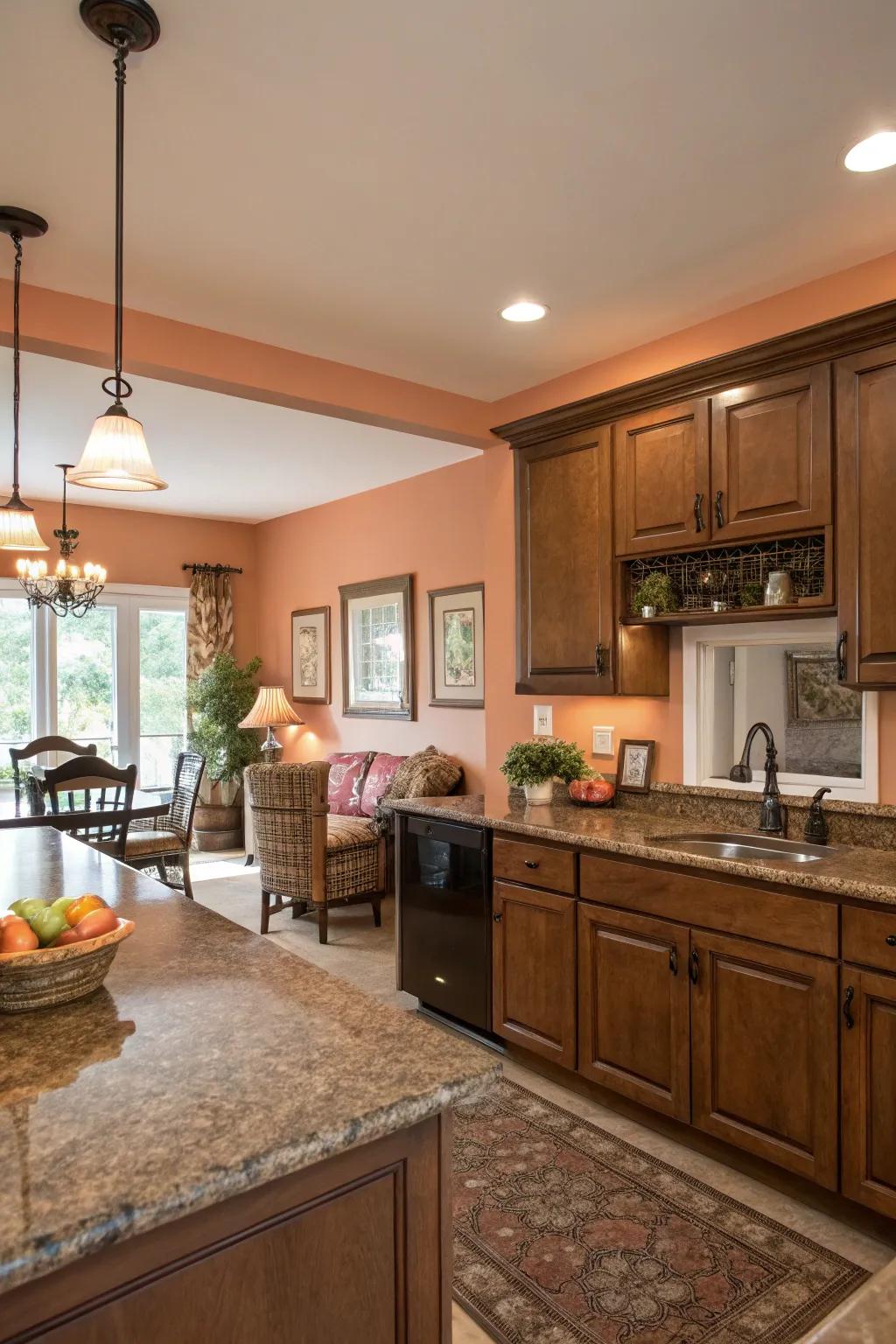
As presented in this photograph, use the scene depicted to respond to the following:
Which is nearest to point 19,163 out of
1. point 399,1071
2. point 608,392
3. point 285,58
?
point 285,58

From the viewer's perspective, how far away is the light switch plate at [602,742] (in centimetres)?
354

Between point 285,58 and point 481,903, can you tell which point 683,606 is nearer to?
point 481,903

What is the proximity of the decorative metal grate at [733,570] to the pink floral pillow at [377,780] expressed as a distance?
2909mm

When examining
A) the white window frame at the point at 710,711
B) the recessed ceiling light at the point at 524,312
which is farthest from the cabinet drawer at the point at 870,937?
the recessed ceiling light at the point at 524,312

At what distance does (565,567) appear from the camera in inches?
136

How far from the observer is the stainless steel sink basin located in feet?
8.88

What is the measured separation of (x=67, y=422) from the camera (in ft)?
15.3

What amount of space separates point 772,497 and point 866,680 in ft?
2.09

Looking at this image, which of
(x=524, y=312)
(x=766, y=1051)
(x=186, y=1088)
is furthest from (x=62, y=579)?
(x=186, y=1088)

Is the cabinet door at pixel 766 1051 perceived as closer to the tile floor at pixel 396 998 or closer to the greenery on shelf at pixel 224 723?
the tile floor at pixel 396 998

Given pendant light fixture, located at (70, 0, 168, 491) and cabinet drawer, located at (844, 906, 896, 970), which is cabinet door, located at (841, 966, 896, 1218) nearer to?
cabinet drawer, located at (844, 906, 896, 970)

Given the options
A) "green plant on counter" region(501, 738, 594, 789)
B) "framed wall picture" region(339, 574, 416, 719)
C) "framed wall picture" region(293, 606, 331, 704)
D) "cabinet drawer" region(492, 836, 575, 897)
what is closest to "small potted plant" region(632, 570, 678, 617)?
"green plant on counter" region(501, 738, 594, 789)

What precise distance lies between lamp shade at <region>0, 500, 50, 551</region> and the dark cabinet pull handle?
288cm

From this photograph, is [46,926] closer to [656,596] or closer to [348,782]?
[656,596]
